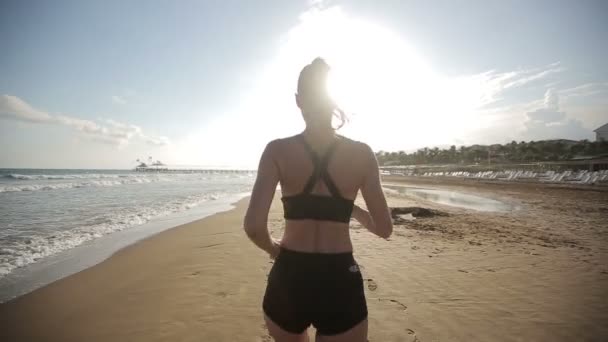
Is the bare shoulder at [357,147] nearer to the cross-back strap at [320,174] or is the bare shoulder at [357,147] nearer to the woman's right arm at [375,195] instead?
the woman's right arm at [375,195]

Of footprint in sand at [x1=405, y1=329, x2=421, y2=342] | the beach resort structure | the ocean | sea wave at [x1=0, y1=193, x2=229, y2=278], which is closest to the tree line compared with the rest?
the beach resort structure

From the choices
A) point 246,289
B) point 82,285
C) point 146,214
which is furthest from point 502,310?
point 146,214

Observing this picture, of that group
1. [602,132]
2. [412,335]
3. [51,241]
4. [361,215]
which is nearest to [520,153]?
[602,132]

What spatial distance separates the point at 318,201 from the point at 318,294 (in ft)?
1.62

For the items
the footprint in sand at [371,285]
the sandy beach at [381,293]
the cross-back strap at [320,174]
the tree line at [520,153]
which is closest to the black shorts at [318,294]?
the cross-back strap at [320,174]

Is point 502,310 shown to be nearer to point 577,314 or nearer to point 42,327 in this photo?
point 577,314

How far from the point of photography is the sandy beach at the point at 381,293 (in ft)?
11.9

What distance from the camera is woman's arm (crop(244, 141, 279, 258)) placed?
1460mm

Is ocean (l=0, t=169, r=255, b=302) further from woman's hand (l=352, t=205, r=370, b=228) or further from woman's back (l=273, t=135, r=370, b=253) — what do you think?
woman's hand (l=352, t=205, r=370, b=228)

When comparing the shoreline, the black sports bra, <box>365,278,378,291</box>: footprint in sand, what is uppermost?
the black sports bra

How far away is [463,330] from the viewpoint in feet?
11.9

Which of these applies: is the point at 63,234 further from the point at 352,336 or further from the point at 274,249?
the point at 352,336

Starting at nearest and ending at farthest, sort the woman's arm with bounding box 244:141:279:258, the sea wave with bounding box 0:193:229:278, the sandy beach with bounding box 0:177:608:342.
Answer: the woman's arm with bounding box 244:141:279:258, the sandy beach with bounding box 0:177:608:342, the sea wave with bounding box 0:193:229:278

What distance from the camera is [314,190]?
1.48 m
